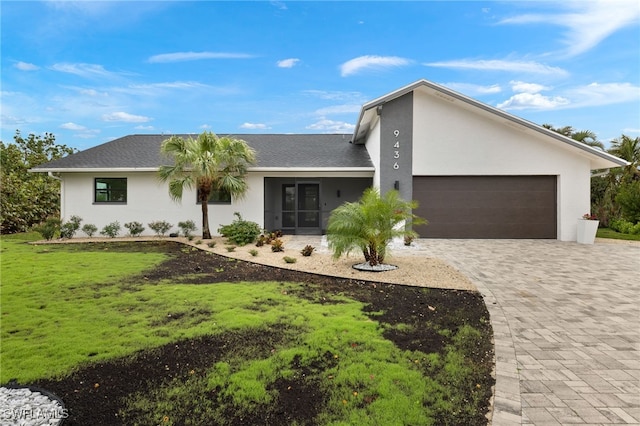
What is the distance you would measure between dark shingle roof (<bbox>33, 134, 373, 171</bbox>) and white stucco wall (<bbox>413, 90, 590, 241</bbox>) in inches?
115

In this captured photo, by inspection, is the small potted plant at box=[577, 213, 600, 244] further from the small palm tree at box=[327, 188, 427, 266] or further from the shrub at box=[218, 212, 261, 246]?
the shrub at box=[218, 212, 261, 246]

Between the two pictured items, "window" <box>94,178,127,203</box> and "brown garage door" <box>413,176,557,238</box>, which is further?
"window" <box>94,178,127,203</box>

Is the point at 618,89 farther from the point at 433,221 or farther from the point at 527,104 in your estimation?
the point at 527,104

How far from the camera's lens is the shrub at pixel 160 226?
14758 millimetres

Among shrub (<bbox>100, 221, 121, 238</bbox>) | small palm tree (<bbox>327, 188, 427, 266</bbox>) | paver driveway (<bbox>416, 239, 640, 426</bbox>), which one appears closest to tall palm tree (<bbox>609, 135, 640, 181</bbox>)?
paver driveway (<bbox>416, 239, 640, 426</bbox>)

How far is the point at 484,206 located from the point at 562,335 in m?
10.3

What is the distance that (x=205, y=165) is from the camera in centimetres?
1252

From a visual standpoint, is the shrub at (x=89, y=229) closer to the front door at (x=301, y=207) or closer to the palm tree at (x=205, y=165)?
the palm tree at (x=205, y=165)

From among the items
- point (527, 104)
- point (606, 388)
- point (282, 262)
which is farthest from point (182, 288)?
point (527, 104)

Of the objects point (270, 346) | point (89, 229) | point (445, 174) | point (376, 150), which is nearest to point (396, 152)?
point (376, 150)

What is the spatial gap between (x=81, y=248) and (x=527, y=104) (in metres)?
31.7

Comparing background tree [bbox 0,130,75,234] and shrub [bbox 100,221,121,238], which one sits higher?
background tree [bbox 0,130,75,234]

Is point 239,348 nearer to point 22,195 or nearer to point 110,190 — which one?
point 110,190

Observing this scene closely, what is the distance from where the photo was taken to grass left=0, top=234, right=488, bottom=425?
296 centimetres
